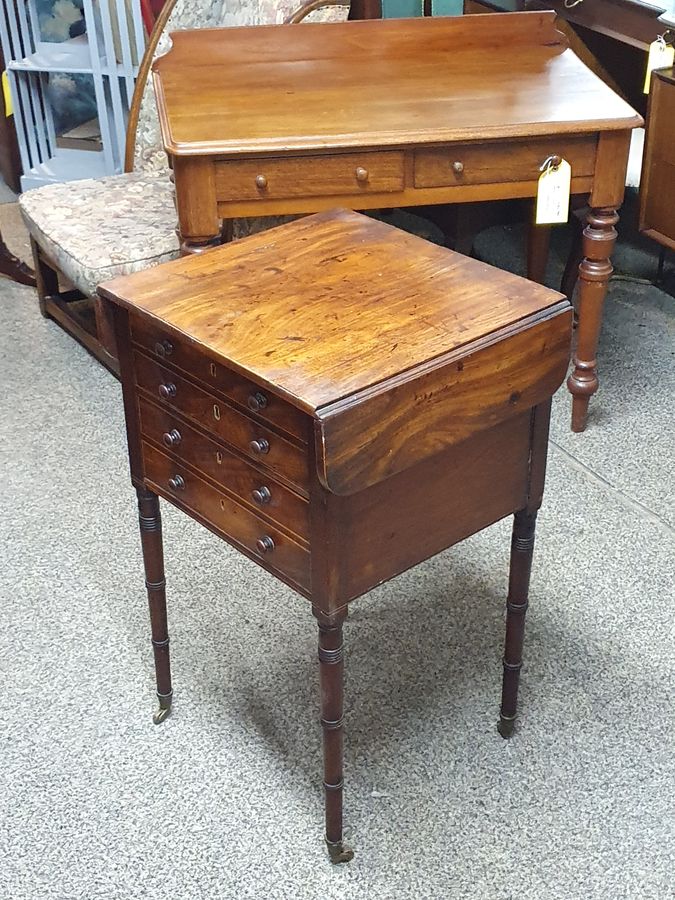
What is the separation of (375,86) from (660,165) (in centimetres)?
77

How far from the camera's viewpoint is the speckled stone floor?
1581mm

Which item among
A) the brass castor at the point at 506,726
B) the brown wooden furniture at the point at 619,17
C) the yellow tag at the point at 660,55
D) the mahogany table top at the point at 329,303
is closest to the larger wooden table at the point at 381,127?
the yellow tag at the point at 660,55

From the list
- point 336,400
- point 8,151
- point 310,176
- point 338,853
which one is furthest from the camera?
point 8,151

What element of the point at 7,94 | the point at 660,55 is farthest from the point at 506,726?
the point at 7,94

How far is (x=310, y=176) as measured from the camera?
212 centimetres

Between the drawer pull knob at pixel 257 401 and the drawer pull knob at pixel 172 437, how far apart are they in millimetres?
202

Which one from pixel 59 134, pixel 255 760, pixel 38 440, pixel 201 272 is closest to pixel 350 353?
pixel 201 272

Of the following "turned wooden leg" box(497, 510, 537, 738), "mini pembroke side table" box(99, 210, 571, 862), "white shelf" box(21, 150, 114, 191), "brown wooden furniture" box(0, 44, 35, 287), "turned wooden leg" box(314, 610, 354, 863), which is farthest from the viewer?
"brown wooden furniture" box(0, 44, 35, 287)

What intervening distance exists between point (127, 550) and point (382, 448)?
110 centimetres

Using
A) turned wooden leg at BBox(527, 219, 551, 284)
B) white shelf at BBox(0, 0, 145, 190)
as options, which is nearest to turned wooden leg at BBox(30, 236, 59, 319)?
white shelf at BBox(0, 0, 145, 190)

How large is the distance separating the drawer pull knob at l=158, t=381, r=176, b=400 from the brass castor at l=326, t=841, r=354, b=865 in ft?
2.17

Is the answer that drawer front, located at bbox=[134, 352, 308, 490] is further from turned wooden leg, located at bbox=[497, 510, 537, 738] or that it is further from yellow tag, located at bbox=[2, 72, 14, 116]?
yellow tag, located at bbox=[2, 72, 14, 116]

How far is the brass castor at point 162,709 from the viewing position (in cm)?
183

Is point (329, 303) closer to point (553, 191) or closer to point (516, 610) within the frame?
point (516, 610)
